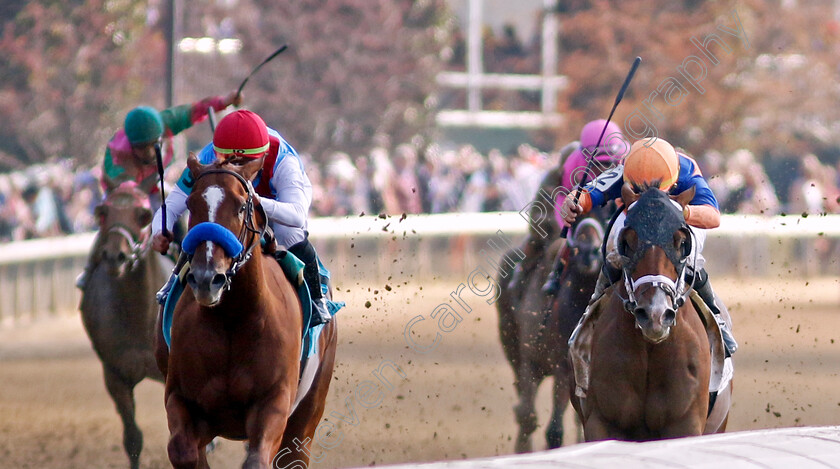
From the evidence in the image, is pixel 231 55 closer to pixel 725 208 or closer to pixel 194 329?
pixel 725 208

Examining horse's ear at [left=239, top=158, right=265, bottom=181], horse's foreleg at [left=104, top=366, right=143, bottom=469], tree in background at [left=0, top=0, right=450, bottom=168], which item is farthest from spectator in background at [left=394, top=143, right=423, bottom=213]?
horse's ear at [left=239, top=158, right=265, bottom=181]

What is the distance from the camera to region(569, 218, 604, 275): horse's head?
661 centimetres

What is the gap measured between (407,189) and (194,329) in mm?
11524

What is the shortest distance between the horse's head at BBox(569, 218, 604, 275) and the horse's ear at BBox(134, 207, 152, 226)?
7.67 feet

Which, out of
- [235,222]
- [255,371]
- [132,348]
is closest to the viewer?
[235,222]

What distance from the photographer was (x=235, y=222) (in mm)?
4391

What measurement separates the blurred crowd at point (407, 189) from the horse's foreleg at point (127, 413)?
7.83m

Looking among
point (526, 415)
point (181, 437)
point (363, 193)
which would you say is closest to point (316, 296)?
point (181, 437)

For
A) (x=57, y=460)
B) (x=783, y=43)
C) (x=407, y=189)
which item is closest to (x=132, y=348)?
(x=57, y=460)

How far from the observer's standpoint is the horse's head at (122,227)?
6750 mm

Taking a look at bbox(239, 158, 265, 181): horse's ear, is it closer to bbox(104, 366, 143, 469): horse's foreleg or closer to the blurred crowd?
bbox(104, 366, 143, 469): horse's foreleg

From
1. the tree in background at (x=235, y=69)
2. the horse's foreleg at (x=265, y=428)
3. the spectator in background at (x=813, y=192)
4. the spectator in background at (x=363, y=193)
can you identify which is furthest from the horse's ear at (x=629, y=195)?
the tree in background at (x=235, y=69)

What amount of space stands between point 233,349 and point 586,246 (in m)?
2.58

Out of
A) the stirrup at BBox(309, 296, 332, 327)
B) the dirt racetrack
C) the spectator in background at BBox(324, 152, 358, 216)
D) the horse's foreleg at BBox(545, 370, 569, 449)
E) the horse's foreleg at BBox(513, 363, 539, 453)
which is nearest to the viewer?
the stirrup at BBox(309, 296, 332, 327)
